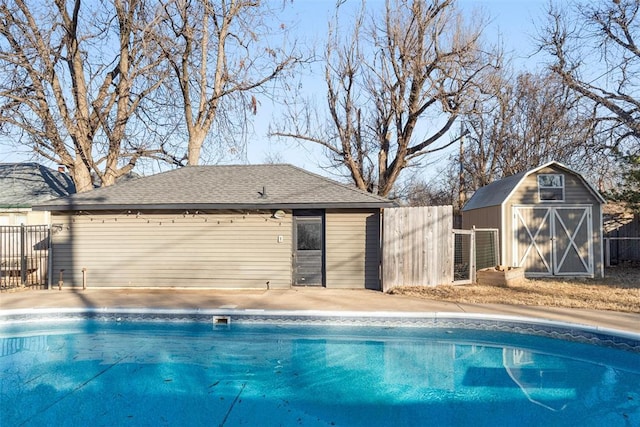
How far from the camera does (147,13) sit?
57.6ft

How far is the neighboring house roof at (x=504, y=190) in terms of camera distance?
13.4m

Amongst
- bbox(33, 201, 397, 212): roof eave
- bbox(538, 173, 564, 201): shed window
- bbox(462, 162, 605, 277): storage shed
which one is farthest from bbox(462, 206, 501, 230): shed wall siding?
bbox(33, 201, 397, 212): roof eave

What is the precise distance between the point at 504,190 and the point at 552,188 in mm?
1308

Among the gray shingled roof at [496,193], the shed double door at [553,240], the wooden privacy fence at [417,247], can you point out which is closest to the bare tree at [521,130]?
the gray shingled roof at [496,193]

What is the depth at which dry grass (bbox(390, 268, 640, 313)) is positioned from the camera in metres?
9.25

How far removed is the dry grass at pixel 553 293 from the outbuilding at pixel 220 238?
5.90 feet

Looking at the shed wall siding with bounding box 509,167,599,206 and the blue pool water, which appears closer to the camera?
the blue pool water

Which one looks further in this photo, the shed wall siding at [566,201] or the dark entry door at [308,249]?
the shed wall siding at [566,201]

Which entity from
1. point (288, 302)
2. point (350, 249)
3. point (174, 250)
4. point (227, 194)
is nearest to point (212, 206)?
point (227, 194)

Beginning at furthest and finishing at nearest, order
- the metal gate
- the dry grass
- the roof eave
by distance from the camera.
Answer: the metal gate → the roof eave → the dry grass

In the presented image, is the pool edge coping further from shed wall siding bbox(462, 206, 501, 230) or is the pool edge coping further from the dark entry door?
shed wall siding bbox(462, 206, 501, 230)

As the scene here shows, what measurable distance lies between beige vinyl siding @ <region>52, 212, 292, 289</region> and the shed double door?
6.94 m

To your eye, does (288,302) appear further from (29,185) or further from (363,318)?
(29,185)

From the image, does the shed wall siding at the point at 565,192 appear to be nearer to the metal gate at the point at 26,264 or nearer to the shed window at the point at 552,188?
the shed window at the point at 552,188
